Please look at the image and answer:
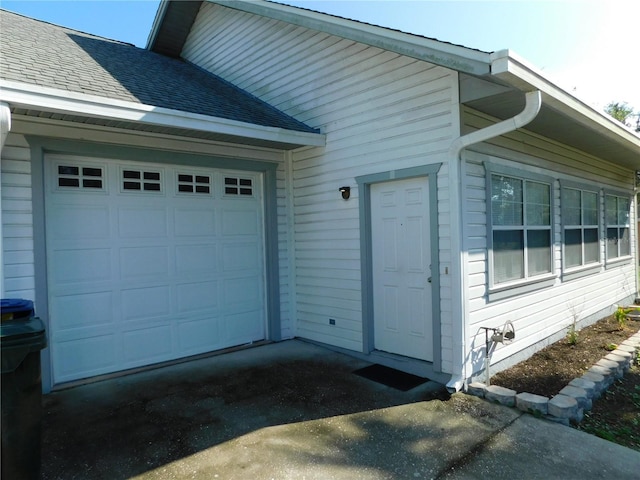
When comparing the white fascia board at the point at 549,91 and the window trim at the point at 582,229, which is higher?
the white fascia board at the point at 549,91

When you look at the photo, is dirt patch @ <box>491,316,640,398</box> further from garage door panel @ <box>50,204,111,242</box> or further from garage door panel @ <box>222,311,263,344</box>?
garage door panel @ <box>50,204,111,242</box>

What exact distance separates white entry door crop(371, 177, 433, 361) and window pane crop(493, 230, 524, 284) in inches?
32.0

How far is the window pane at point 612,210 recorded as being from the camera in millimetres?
7664

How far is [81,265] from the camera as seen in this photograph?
4.40 meters

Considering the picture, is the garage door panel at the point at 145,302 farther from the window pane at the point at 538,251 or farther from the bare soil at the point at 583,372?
the window pane at the point at 538,251

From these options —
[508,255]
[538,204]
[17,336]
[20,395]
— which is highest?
[538,204]

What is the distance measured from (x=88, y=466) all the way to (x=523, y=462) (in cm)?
303

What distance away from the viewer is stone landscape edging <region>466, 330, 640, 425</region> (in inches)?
133

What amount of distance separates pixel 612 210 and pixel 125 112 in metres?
8.69

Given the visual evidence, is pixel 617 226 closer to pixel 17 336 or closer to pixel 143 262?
pixel 143 262

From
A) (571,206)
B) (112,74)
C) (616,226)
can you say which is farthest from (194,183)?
(616,226)

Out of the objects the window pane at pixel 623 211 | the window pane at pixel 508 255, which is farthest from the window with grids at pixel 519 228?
the window pane at pixel 623 211

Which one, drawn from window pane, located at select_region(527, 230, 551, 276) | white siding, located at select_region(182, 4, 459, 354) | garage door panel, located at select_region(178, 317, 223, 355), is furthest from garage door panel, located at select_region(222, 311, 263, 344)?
window pane, located at select_region(527, 230, 551, 276)

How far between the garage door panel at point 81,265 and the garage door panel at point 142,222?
326 mm
